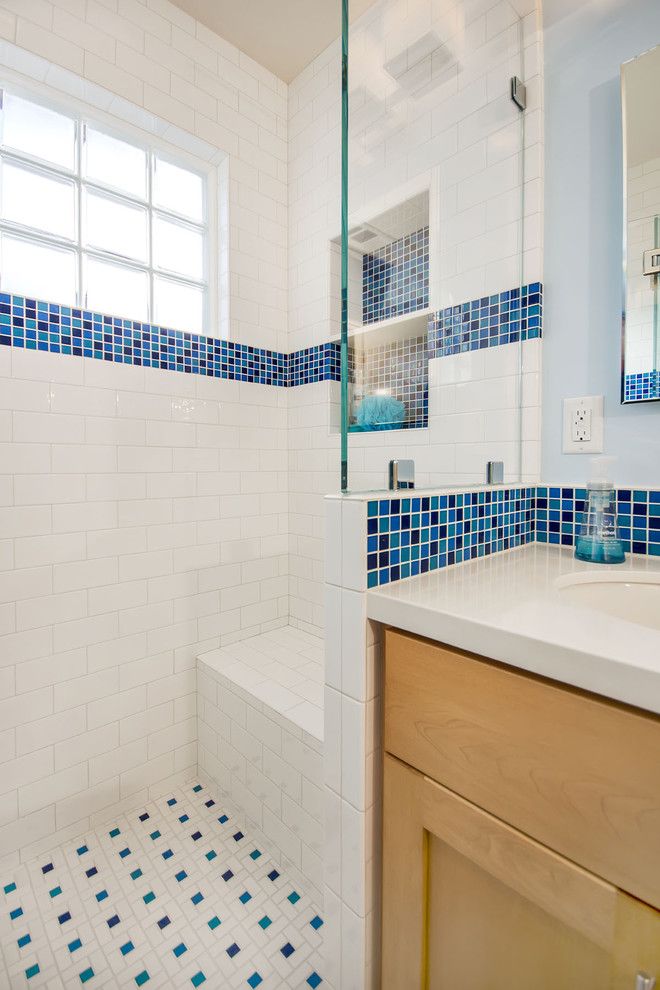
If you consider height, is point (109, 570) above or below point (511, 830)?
above

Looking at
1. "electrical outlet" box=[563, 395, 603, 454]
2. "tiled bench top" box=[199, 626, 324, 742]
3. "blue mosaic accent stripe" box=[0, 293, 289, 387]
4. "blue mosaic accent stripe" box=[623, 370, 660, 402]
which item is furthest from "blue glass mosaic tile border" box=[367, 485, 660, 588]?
"blue mosaic accent stripe" box=[0, 293, 289, 387]

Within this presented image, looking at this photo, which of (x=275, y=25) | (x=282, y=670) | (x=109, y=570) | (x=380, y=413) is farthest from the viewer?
(x=275, y=25)

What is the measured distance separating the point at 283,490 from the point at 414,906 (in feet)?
5.36

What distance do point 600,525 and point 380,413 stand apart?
0.56 m

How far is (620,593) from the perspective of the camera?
0.87 meters

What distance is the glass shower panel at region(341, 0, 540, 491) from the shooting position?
0.92 metres

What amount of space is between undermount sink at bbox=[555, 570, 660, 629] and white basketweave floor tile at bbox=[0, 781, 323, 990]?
1086mm

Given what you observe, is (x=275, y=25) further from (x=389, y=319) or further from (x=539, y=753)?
(x=539, y=753)

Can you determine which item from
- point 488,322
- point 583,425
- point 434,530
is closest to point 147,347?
point 488,322

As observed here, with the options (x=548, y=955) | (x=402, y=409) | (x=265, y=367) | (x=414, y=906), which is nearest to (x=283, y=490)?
(x=265, y=367)

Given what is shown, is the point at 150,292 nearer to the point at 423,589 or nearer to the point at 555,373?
the point at 555,373

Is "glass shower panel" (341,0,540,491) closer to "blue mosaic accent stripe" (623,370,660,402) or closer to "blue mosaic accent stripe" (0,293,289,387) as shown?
"blue mosaic accent stripe" (623,370,660,402)

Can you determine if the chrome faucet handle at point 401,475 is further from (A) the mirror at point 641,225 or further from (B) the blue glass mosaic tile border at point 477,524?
(A) the mirror at point 641,225

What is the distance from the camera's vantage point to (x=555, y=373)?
1.19m
